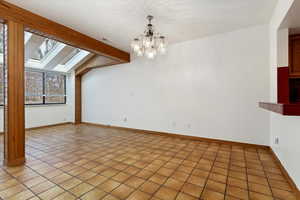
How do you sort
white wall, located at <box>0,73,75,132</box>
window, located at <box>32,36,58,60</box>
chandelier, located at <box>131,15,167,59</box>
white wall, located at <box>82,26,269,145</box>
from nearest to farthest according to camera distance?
1. chandelier, located at <box>131,15,167,59</box>
2. white wall, located at <box>82,26,269,145</box>
3. window, located at <box>32,36,58,60</box>
4. white wall, located at <box>0,73,75,132</box>

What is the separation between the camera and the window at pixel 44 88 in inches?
202

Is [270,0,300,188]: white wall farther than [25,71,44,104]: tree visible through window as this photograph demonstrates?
No

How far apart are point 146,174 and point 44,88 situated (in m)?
5.54

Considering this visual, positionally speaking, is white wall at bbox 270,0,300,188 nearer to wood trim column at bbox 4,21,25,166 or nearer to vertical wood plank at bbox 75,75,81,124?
wood trim column at bbox 4,21,25,166

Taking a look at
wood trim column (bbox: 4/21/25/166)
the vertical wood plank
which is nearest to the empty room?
wood trim column (bbox: 4/21/25/166)

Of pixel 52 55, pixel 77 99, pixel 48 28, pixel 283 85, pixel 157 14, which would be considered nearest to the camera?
pixel 283 85

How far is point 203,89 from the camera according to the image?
3.69 metres

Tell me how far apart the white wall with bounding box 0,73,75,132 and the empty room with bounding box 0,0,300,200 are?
6 centimetres

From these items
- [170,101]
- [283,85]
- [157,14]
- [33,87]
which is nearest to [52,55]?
[33,87]

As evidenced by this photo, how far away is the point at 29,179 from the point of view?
76.9 inches

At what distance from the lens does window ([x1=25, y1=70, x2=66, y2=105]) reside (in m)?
5.14

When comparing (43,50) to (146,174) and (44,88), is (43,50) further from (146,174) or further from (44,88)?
(146,174)

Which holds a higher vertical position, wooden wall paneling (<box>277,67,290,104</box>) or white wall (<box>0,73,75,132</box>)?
wooden wall paneling (<box>277,67,290,104</box>)

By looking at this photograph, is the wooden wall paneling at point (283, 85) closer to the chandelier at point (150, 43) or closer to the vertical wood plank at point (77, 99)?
the chandelier at point (150, 43)
